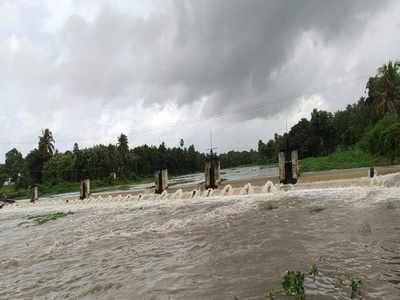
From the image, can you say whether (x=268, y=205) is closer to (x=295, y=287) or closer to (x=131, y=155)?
(x=295, y=287)

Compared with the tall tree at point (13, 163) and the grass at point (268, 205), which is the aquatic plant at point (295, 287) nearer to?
the grass at point (268, 205)

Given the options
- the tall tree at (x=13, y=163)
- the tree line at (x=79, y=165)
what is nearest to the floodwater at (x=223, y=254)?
the tree line at (x=79, y=165)

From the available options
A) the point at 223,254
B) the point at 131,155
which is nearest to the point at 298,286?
the point at 223,254

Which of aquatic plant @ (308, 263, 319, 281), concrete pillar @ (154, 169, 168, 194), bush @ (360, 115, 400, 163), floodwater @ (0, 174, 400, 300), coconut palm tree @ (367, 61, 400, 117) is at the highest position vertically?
coconut palm tree @ (367, 61, 400, 117)

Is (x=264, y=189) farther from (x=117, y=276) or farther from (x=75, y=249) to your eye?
(x=117, y=276)

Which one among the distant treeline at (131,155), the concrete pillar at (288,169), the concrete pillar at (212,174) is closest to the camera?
the concrete pillar at (288,169)

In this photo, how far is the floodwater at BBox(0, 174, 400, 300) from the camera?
5.99 metres

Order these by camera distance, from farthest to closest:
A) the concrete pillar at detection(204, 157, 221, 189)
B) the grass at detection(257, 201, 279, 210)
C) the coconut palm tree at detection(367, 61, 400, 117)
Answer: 1. the coconut palm tree at detection(367, 61, 400, 117)
2. the concrete pillar at detection(204, 157, 221, 189)
3. the grass at detection(257, 201, 279, 210)

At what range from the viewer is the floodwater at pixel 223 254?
5992mm

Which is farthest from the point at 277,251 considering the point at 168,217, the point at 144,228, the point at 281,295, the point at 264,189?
the point at 264,189

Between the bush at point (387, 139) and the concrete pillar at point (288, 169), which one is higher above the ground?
the bush at point (387, 139)

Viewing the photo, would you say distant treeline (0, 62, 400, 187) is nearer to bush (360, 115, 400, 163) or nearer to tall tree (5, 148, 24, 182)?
tall tree (5, 148, 24, 182)

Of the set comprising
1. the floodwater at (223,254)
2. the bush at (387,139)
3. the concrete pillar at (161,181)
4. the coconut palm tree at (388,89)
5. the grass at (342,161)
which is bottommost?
the floodwater at (223,254)

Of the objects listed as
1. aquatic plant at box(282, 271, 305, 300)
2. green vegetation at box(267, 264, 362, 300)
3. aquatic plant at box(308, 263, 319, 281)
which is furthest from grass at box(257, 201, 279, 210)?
aquatic plant at box(282, 271, 305, 300)
